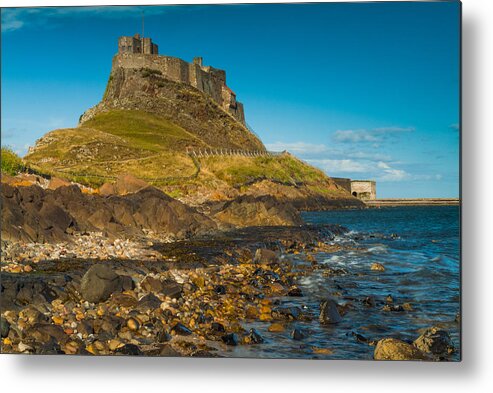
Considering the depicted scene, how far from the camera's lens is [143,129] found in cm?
1239

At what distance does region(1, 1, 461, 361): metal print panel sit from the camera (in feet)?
22.0

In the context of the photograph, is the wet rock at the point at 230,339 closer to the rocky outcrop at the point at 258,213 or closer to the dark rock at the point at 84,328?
the dark rock at the point at 84,328

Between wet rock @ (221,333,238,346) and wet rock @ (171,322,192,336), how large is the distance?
0.45 metres

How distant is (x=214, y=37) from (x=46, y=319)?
4513 millimetres

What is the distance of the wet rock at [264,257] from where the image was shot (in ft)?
32.1

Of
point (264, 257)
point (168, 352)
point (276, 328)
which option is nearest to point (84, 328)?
point (168, 352)

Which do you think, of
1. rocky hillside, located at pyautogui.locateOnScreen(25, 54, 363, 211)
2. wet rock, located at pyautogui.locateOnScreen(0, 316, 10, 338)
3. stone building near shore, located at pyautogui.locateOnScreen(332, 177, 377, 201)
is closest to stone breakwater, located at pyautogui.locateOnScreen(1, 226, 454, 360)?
wet rock, located at pyautogui.locateOnScreen(0, 316, 10, 338)

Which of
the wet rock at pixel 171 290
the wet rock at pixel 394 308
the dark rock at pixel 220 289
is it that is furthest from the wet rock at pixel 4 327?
the wet rock at pixel 394 308

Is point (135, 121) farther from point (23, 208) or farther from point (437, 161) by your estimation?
point (437, 161)

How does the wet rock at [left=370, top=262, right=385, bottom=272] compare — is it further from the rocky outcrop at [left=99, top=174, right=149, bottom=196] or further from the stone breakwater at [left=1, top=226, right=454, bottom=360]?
the rocky outcrop at [left=99, top=174, right=149, bottom=196]

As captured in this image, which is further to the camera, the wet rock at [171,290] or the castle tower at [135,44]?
the castle tower at [135,44]

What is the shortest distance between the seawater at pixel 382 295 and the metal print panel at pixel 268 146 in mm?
31

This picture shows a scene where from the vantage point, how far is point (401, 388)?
6527 mm

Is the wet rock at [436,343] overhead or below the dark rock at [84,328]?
below
